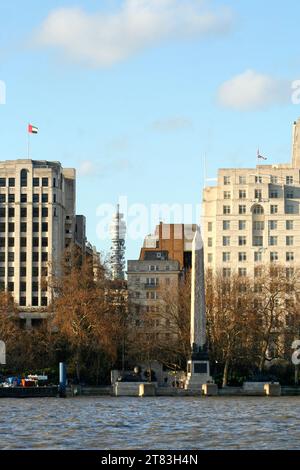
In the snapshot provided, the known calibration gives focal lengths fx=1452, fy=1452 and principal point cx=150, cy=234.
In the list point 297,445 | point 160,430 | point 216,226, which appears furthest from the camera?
point 216,226

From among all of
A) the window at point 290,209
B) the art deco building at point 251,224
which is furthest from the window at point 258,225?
the window at point 290,209

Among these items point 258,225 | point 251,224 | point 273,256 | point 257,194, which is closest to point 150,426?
point 273,256

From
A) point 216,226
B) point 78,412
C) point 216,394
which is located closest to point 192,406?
point 78,412

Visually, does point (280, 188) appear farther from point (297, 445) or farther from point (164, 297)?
point (297, 445)

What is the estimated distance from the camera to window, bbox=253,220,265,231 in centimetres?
18912

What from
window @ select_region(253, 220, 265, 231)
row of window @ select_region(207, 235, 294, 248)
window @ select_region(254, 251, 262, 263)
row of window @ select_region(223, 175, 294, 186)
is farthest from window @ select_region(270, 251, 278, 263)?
row of window @ select_region(223, 175, 294, 186)

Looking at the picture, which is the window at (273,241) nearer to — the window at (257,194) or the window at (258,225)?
the window at (258,225)

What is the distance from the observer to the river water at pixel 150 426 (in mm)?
66812

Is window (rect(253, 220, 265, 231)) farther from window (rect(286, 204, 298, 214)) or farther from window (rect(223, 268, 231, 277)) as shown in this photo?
window (rect(223, 268, 231, 277))

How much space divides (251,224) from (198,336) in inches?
1844

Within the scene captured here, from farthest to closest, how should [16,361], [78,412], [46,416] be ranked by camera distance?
1. [16,361]
2. [78,412]
3. [46,416]

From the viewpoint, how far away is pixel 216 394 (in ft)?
464

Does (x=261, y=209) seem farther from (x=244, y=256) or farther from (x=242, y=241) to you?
(x=244, y=256)
